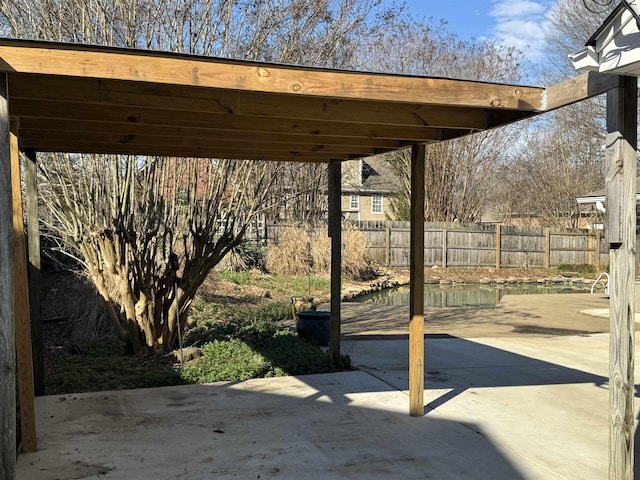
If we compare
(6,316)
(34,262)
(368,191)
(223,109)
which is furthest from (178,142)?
(368,191)

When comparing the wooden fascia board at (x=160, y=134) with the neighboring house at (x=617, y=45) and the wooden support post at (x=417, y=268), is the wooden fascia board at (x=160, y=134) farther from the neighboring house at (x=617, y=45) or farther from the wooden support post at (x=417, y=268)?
the neighboring house at (x=617, y=45)

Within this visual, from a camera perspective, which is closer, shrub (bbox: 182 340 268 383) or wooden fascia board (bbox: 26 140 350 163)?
wooden fascia board (bbox: 26 140 350 163)

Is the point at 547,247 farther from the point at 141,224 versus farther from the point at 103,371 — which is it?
the point at 103,371

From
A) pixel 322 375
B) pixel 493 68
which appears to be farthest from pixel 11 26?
pixel 493 68

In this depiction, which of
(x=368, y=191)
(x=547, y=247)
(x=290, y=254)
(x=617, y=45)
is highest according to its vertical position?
(x=368, y=191)

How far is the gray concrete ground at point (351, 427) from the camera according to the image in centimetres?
395

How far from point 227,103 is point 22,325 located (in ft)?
6.78

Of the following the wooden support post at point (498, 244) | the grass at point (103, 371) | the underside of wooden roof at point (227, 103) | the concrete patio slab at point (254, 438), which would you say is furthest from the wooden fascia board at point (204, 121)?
the wooden support post at point (498, 244)

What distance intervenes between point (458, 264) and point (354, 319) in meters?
12.8

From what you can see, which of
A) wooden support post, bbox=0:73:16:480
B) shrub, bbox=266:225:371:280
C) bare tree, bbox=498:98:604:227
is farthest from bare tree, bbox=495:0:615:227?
wooden support post, bbox=0:73:16:480

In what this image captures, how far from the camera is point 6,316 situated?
10.2 feet

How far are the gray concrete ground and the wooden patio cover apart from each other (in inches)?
26.0

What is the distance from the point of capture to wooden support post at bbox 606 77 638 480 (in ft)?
11.2

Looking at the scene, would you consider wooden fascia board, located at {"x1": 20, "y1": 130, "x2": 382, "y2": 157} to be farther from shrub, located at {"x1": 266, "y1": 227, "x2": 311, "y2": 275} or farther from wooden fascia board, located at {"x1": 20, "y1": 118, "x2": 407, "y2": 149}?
shrub, located at {"x1": 266, "y1": 227, "x2": 311, "y2": 275}
